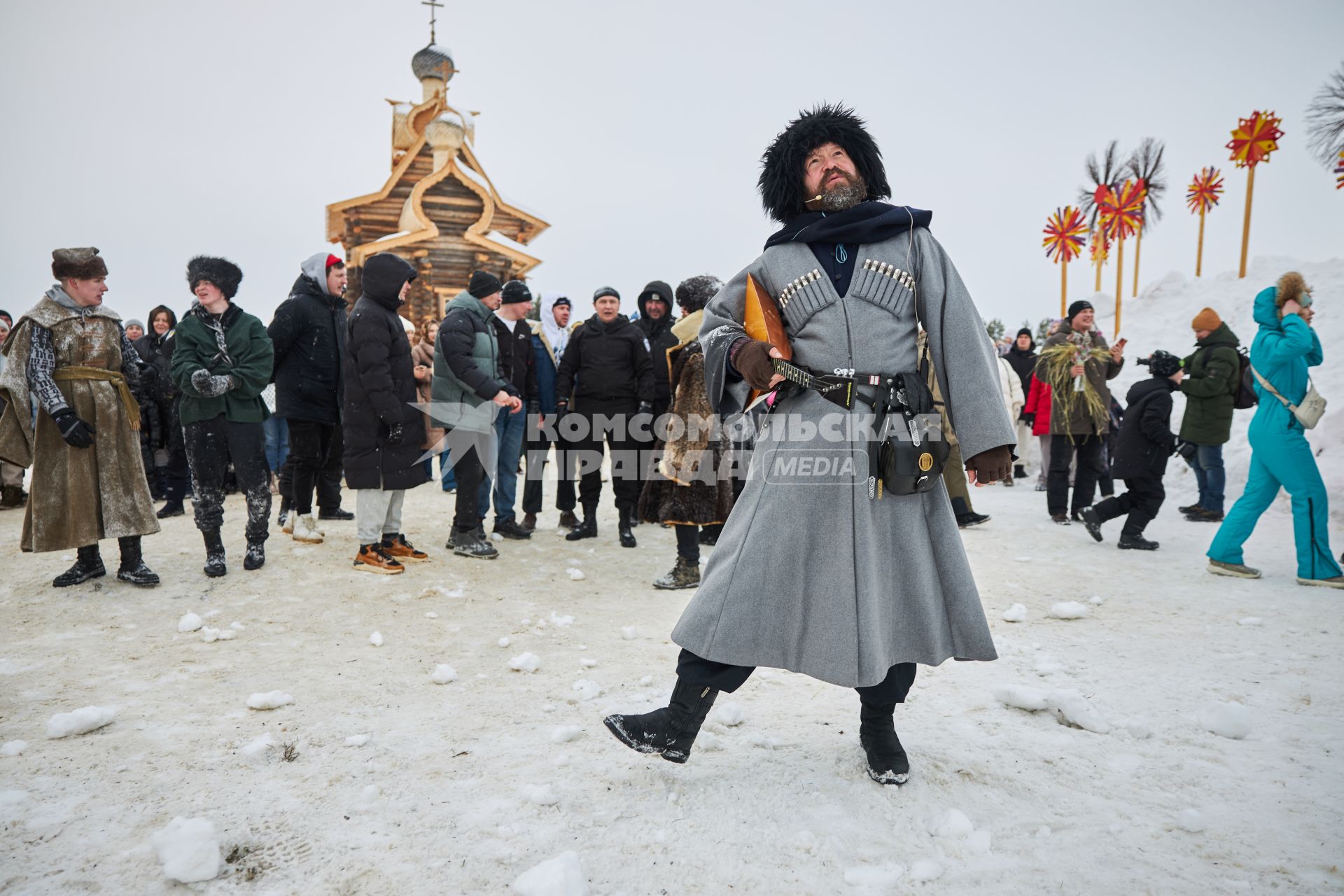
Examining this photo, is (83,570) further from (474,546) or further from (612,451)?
(612,451)

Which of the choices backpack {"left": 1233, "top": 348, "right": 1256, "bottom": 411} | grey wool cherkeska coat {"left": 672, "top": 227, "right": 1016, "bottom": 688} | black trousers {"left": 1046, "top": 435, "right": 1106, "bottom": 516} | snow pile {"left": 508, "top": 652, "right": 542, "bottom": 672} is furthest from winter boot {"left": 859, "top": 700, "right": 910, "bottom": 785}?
backpack {"left": 1233, "top": 348, "right": 1256, "bottom": 411}

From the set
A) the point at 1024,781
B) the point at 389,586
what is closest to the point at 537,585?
the point at 389,586

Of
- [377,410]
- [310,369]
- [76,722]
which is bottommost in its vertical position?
[76,722]

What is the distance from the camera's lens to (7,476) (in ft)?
25.7

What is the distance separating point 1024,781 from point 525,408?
5384mm

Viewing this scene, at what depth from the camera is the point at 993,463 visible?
7.75 ft

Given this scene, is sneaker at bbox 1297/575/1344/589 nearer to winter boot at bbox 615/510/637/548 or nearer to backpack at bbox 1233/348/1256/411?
backpack at bbox 1233/348/1256/411

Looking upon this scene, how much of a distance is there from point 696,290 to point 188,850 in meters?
4.20

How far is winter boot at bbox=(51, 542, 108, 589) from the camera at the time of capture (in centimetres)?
471

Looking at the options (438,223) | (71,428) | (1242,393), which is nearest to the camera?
(71,428)

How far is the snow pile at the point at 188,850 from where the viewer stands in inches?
72.9

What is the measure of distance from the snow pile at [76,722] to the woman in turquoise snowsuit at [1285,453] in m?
6.49

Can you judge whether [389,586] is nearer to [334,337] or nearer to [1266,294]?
[334,337]

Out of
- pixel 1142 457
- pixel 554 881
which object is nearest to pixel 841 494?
pixel 554 881
